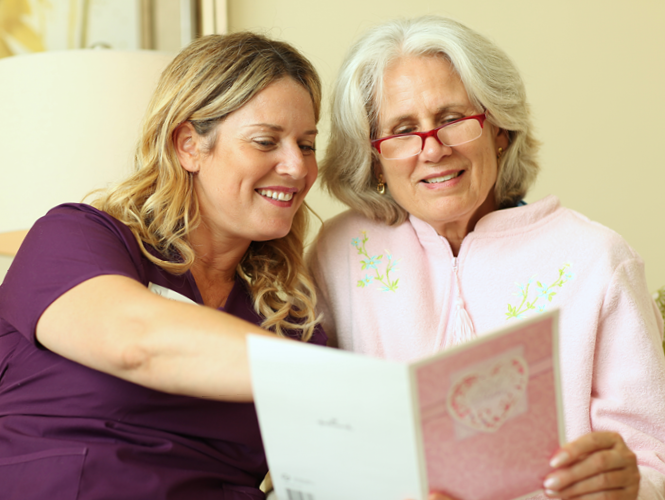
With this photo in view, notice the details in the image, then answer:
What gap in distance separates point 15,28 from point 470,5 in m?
1.58

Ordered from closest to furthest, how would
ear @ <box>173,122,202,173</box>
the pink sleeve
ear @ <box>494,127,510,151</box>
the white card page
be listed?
the white card page < the pink sleeve < ear @ <box>173,122,202,173</box> < ear @ <box>494,127,510,151</box>

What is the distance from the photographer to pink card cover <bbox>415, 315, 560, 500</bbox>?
2.56 ft

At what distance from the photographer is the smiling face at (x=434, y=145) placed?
1.43 metres

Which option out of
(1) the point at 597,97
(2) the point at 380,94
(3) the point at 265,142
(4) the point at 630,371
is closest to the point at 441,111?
(2) the point at 380,94

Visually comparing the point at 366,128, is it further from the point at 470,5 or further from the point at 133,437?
the point at 470,5

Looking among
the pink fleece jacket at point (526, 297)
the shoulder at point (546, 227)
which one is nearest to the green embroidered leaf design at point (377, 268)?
the pink fleece jacket at point (526, 297)

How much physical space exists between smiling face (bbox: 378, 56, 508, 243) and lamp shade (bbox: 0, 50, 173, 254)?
66 centimetres

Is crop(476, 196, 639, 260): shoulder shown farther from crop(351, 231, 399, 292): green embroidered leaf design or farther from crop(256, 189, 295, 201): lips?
crop(256, 189, 295, 201): lips

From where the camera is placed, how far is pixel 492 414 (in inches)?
32.5

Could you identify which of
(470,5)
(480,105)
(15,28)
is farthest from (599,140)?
(15,28)

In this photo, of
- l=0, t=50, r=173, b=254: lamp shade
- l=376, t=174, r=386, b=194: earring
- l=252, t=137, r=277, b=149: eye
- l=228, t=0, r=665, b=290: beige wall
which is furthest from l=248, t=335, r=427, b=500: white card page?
l=228, t=0, r=665, b=290: beige wall

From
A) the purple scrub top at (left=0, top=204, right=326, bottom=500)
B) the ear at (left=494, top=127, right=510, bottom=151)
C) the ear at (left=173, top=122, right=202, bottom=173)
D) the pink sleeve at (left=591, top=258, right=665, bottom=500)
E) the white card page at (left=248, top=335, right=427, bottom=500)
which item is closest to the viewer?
the white card page at (left=248, top=335, right=427, bottom=500)

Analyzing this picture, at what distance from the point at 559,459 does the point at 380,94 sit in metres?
0.87

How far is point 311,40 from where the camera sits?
2.36m
